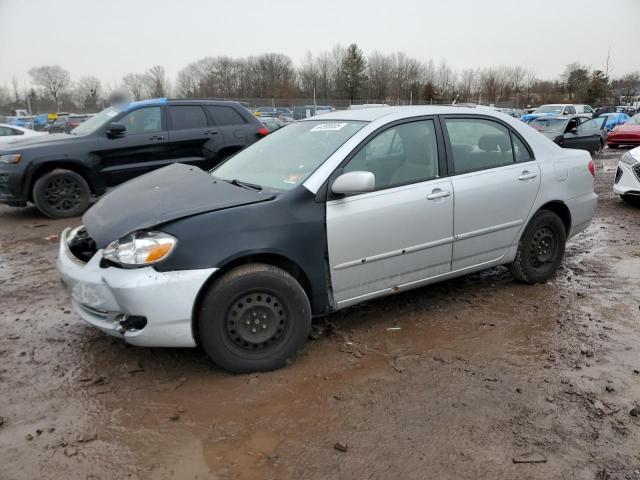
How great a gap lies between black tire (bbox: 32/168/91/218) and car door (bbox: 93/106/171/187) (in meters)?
0.40

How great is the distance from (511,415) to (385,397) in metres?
0.71

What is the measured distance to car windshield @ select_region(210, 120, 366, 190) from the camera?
3594mm

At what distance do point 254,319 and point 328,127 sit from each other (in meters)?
1.70

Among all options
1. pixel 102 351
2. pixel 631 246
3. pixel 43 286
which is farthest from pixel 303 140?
pixel 631 246

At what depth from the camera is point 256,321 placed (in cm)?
315

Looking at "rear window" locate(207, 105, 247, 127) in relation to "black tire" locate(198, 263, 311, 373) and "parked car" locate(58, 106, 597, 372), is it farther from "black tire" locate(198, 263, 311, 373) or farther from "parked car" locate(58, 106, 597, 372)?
"black tire" locate(198, 263, 311, 373)

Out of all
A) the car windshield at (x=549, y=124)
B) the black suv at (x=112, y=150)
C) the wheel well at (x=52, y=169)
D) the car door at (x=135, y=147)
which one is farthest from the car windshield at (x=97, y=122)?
the car windshield at (x=549, y=124)

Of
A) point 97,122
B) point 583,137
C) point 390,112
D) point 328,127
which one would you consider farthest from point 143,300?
point 583,137

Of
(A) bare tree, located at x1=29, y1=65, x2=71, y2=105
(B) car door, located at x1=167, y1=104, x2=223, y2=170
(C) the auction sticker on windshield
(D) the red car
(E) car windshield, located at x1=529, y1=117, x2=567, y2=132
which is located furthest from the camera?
(A) bare tree, located at x1=29, y1=65, x2=71, y2=105

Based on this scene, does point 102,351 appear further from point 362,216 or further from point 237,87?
point 237,87

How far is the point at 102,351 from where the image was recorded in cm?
351

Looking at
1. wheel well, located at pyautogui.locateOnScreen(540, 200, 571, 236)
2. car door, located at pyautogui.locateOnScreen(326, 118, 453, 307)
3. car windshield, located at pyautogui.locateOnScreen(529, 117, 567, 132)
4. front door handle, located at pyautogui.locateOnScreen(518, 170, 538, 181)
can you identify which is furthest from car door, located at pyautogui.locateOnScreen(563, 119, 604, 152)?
car door, located at pyautogui.locateOnScreen(326, 118, 453, 307)

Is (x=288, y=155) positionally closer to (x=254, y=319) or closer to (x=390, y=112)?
(x=390, y=112)

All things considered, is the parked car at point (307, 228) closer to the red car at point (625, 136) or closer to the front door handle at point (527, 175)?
the front door handle at point (527, 175)
